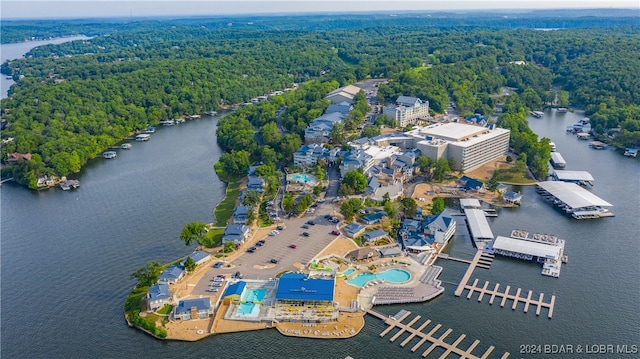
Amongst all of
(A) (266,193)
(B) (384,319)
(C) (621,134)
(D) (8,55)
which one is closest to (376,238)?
(B) (384,319)

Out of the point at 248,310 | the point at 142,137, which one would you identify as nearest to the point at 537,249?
the point at 248,310

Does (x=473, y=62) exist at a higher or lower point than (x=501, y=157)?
higher

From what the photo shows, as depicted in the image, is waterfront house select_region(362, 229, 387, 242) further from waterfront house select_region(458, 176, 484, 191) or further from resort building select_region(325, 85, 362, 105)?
resort building select_region(325, 85, 362, 105)

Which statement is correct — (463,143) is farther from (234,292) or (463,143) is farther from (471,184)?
(234,292)

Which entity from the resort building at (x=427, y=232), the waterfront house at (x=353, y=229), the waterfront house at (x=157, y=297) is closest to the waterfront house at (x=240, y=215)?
the waterfront house at (x=353, y=229)

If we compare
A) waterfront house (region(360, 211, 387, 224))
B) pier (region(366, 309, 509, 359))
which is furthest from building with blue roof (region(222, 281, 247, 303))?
waterfront house (region(360, 211, 387, 224))

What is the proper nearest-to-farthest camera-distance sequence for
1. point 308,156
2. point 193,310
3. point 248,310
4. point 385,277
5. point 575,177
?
1. point 193,310
2. point 248,310
3. point 385,277
4. point 575,177
5. point 308,156

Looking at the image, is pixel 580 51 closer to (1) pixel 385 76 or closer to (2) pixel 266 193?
(1) pixel 385 76
